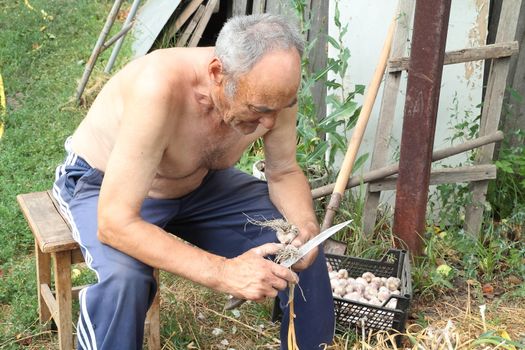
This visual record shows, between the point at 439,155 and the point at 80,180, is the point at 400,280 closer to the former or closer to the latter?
the point at 439,155

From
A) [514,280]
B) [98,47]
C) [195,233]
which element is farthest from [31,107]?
[514,280]

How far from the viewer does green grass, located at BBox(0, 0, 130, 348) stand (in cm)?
365

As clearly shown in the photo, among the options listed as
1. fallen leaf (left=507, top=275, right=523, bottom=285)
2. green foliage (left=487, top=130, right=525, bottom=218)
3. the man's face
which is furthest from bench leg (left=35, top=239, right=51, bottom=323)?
green foliage (left=487, top=130, right=525, bottom=218)

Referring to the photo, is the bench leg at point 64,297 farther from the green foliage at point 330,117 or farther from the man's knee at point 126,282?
the green foliage at point 330,117

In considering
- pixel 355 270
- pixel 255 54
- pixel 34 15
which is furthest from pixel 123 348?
pixel 34 15

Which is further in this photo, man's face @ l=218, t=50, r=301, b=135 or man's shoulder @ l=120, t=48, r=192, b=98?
man's shoulder @ l=120, t=48, r=192, b=98

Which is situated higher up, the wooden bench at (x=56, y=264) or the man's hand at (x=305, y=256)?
the man's hand at (x=305, y=256)

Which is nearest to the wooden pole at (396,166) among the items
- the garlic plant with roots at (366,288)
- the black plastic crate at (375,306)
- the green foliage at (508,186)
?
the green foliage at (508,186)

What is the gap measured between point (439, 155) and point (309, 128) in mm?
785

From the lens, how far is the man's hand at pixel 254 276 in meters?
2.33

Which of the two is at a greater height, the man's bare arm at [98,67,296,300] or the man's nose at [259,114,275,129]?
the man's nose at [259,114,275,129]

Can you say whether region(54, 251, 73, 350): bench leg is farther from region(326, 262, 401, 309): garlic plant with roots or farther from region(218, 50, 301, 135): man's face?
region(326, 262, 401, 309): garlic plant with roots

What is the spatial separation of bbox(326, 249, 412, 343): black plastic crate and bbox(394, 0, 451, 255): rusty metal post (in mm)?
216

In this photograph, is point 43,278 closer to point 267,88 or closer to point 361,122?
point 267,88
